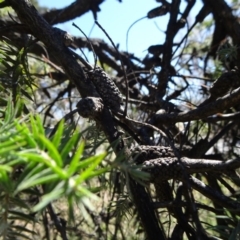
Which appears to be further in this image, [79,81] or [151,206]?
[79,81]

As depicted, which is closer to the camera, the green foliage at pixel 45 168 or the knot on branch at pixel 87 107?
the green foliage at pixel 45 168

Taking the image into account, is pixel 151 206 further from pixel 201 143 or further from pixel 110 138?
pixel 201 143

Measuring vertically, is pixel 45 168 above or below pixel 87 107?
below

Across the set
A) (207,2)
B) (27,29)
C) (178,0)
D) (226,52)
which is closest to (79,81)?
(27,29)

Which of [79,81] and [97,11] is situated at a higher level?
[97,11]

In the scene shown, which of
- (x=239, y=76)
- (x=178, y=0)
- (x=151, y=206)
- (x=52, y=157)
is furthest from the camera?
(x=178, y=0)

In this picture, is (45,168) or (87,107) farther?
(87,107)

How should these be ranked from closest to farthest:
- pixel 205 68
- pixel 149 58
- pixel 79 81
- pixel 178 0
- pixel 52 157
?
pixel 52 157 < pixel 79 81 < pixel 178 0 < pixel 149 58 < pixel 205 68

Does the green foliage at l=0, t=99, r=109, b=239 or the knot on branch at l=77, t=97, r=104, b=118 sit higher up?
the knot on branch at l=77, t=97, r=104, b=118

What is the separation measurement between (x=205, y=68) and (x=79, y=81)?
87cm

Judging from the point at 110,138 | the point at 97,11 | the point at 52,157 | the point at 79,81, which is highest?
the point at 97,11

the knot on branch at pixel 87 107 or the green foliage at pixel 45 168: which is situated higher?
the knot on branch at pixel 87 107

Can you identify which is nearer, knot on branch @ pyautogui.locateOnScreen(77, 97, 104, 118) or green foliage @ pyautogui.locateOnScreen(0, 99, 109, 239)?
green foliage @ pyautogui.locateOnScreen(0, 99, 109, 239)

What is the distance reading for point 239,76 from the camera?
0.86 metres
